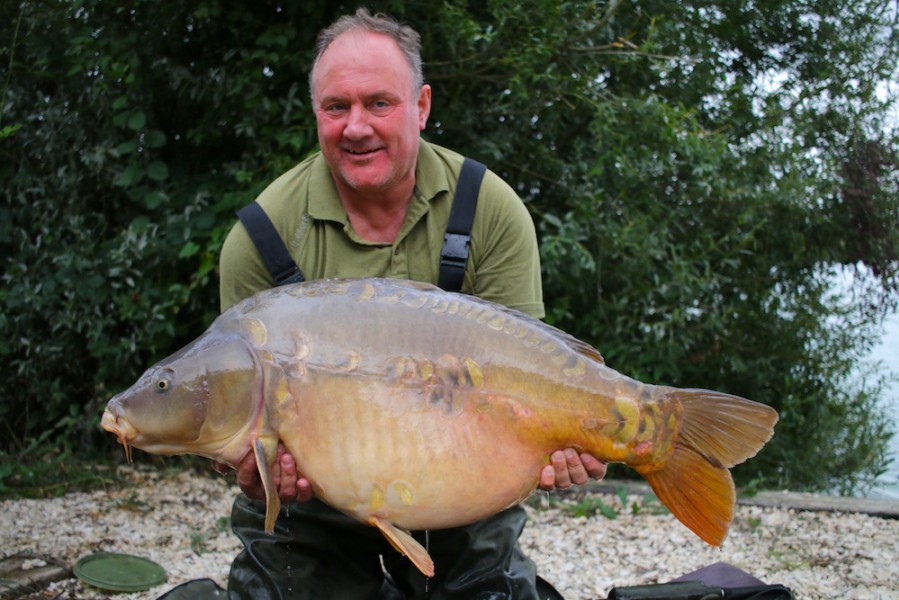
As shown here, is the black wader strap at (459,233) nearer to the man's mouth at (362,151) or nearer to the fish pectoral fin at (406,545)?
the man's mouth at (362,151)

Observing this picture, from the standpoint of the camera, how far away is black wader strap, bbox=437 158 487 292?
1.97 metres

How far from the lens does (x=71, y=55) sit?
347cm

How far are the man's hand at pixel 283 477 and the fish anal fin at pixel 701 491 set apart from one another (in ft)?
1.81

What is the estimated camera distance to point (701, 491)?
1.55 m

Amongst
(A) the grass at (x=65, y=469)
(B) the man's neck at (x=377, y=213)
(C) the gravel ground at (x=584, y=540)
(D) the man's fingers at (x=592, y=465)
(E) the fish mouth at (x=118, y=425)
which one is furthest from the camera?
(A) the grass at (x=65, y=469)

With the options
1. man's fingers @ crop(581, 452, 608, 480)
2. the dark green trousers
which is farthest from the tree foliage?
man's fingers @ crop(581, 452, 608, 480)

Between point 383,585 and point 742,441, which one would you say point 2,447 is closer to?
point 383,585

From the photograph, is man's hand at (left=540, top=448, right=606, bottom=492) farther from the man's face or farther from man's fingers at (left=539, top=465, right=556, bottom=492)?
the man's face

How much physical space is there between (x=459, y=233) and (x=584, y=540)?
136 cm

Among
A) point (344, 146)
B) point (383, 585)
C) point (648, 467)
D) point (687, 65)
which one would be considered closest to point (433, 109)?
point (687, 65)

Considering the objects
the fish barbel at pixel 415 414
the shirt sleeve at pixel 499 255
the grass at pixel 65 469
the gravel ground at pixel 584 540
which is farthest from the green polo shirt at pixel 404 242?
the grass at pixel 65 469

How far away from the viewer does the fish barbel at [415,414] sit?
1.53m

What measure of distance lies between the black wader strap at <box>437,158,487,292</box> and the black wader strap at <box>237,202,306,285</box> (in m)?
0.28

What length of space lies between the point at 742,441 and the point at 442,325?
498 mm
